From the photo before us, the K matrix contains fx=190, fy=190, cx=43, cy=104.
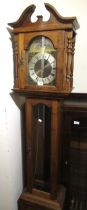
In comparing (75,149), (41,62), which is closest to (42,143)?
(75,149)

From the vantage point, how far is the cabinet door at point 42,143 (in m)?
1.24

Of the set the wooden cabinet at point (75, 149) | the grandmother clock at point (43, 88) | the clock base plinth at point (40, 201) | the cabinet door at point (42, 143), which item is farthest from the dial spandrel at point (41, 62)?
the clock base plinth at point (40, 201)

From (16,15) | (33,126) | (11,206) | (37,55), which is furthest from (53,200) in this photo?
(16,15)

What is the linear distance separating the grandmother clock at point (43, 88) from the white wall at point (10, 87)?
0.06 meters

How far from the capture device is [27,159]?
1371 millimetres

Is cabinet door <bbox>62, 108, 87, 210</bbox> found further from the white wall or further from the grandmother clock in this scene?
the white wall

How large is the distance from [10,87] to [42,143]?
0.46 m

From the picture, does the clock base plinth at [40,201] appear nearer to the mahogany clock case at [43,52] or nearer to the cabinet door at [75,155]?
the cabinet door at [75,155]

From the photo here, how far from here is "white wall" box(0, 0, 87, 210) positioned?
1.18 meters

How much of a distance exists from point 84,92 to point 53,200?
2.64 feet

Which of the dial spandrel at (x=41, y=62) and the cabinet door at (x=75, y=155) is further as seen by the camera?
the cabinet door at (x=75, y=155)

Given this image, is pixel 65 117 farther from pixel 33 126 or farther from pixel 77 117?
pixel 33 126

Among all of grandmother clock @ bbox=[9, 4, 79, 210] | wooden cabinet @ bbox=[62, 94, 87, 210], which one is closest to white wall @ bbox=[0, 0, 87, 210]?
grandmother clock @ bbox=[9, 4, 79, 210]

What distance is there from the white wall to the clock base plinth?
0.07 m
